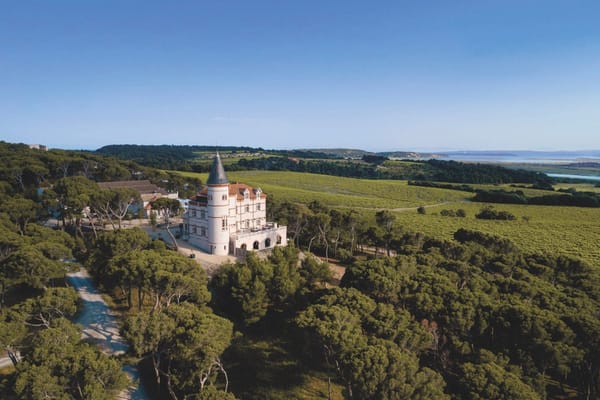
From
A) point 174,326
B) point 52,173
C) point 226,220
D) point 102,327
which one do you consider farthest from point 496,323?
point 52,173

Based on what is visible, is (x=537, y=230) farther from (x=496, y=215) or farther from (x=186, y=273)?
(x=186, y=273)

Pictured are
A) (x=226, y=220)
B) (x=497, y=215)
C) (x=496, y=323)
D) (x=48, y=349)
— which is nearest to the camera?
(x=48, y=349)

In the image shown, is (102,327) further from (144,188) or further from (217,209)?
(144,188)

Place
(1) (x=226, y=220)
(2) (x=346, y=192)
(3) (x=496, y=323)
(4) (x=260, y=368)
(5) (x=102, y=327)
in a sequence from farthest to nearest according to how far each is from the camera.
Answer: (2) (x=346, y=192)
(1) (x=226, y=220)
(5) (x=102, y=327)
(4) (x=260, y=368)
(3) (x=496, y=323)

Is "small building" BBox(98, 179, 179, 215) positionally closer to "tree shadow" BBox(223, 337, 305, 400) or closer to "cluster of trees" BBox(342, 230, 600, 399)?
"tree shadow" BBox(223, 337, 305, 400)

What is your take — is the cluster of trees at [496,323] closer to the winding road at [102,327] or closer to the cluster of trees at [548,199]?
the winding road at [102,327]

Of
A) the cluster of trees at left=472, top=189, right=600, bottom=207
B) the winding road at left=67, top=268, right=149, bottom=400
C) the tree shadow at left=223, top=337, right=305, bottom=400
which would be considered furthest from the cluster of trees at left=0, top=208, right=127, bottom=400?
the cluster of trees at left=472, top=189, right=600, bottom=207

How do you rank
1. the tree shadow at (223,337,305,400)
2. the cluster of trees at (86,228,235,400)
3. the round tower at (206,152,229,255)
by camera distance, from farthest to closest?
the round tower at (206,152,229,255) → the tree shadow at (223,337,305,400) → the cluster of trees at (86,228,235,400)

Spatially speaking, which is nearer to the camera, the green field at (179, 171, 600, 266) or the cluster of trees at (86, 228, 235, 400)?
the cluster of trees at (86, 228, 235, 400)
